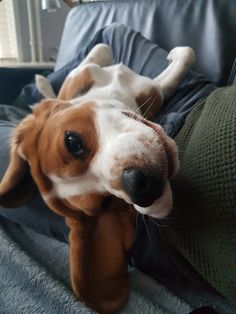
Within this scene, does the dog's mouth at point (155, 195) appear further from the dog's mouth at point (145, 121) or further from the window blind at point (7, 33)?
the window blind at point (7, 33)

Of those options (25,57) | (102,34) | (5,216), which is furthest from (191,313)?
(25,57)

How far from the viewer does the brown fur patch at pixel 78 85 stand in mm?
987

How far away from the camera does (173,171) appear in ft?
1.94

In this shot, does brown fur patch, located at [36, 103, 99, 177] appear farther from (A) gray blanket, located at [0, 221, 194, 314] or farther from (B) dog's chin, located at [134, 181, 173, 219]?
(A) gray blanket, located at [0, 221, 194, 314]

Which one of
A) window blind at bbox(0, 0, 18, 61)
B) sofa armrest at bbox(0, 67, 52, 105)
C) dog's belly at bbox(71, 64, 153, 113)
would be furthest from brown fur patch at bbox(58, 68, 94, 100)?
window blind at bbox(0, 0, 18, 61)

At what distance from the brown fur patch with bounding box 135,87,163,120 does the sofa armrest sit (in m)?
0.93

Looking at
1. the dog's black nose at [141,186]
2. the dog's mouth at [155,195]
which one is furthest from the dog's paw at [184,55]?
the dog's black nose at [141,186]

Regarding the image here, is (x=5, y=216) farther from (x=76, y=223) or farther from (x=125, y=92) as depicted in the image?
(x=125, y=92)

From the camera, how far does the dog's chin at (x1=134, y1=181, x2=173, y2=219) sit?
21.9 inches

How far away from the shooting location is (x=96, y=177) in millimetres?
605

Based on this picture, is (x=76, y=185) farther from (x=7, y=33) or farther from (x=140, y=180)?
(x=7, y=33)

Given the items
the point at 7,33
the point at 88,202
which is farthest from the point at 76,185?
the point at 7,33

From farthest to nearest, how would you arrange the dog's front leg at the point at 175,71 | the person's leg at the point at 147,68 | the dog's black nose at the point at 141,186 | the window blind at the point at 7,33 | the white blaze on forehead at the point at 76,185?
the window blind at the point at 7,33
the dog's front leg at the point at 175,71
the person's leg at the point at 147,68
the white blaze on forehead at the point at 76,185
the dog's black nose at the point at 141,186

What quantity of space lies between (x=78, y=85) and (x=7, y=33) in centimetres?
196
